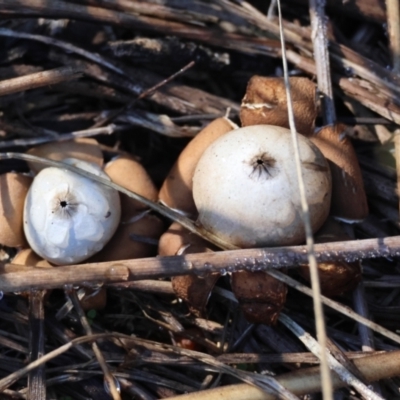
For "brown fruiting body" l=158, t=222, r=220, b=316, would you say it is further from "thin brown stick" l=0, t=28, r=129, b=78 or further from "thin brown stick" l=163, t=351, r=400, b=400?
"thin brown stick" l=0, t=28, r=129, b=78

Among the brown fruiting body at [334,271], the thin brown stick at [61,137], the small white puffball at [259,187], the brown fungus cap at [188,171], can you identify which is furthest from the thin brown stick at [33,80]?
the brown fruiting body at [334,271]

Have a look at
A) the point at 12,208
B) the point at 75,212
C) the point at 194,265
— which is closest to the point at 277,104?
the point at 194,265

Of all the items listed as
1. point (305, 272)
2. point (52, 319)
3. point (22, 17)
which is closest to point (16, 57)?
point (22, 17)

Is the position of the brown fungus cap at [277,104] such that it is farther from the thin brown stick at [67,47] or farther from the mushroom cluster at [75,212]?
the thin brown stick at [67,47]

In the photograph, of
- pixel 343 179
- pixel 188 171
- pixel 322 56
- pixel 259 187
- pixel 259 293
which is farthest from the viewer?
pixel 322 56

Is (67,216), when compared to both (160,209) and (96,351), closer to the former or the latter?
(160,209)

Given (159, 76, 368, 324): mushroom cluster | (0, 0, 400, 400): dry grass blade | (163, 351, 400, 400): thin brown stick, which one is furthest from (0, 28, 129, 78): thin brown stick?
(163, 351, 400, 400): thin brown stick

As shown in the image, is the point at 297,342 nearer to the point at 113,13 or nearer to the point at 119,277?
the point at 119,277
